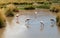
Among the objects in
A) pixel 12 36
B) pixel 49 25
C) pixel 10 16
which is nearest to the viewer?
pixel 12 36

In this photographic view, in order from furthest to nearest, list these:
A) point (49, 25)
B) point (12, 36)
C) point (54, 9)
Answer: point (54, 9) < point (49, 25) < point (12, 36)

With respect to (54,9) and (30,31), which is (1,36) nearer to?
(30,31)

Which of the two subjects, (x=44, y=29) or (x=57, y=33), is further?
(x=44, y=29)

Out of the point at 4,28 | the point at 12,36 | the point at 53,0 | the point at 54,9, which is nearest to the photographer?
the point at 12,36

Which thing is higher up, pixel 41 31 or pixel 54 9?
pixel 41 31

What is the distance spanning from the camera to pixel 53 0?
91.1 ft

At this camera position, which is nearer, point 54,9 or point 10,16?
point 10,16

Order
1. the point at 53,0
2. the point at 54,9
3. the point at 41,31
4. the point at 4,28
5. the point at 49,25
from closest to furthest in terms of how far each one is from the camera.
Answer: the point at 41,31, the point at 4,28, the point at 49,25, the point at 54,9, the point at 53,0

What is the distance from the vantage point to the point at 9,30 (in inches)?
451

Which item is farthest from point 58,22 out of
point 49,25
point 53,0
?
point 53,0

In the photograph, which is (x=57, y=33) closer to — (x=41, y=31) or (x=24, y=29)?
(x=41, y=31)

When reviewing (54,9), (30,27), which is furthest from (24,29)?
(54,9)

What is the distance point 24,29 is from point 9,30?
78 cm

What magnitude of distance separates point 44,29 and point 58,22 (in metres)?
1.42
